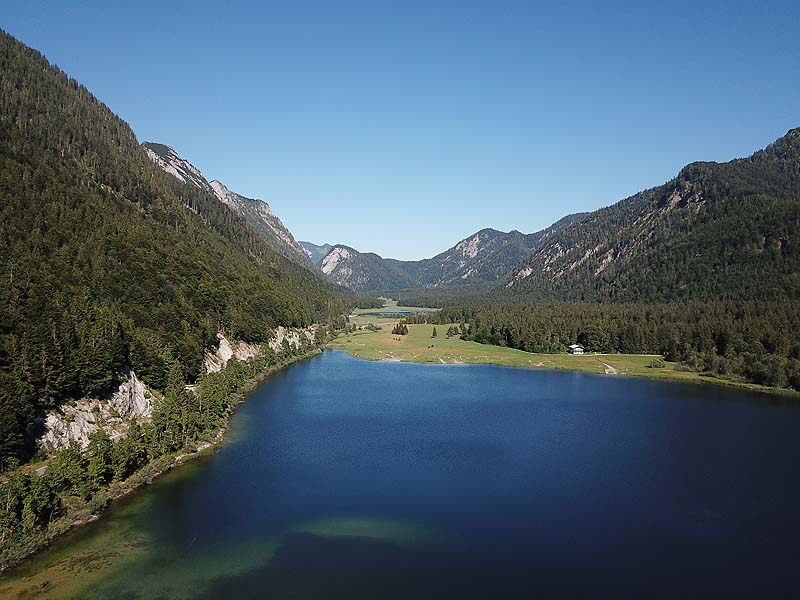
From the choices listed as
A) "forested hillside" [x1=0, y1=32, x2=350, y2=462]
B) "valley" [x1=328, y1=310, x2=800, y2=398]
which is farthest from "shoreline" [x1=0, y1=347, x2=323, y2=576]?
"valley" [x1=328, y1=310, x2=800, y2=398]

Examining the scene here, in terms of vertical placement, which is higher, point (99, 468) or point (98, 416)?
point (98, 416)

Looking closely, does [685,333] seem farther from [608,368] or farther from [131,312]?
[131,312]

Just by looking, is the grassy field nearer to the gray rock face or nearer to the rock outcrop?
the rock outcrop

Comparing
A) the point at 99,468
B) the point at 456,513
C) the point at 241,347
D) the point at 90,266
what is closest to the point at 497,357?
the point at 241,347

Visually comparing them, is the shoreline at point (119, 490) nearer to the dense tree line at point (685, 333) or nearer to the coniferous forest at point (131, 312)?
the coniferous forest at point (131, 312)

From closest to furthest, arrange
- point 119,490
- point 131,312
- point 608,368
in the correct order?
point 119,490 → point 131,312 → point 608,368

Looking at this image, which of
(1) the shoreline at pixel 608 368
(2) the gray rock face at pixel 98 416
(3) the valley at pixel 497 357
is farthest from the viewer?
(3) the valley at pixel 497 357

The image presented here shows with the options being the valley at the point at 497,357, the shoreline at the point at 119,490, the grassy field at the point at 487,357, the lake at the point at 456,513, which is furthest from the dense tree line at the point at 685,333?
the shoreline at the point at 119,490
